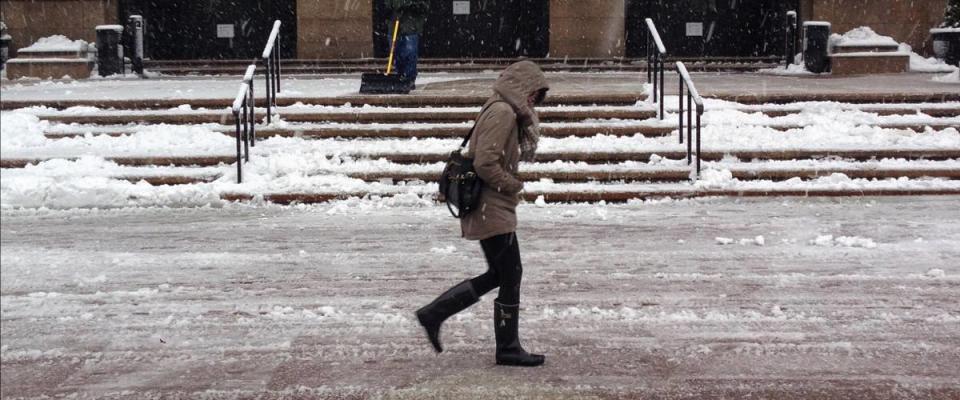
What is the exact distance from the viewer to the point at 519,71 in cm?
514

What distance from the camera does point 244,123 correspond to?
12.4 m

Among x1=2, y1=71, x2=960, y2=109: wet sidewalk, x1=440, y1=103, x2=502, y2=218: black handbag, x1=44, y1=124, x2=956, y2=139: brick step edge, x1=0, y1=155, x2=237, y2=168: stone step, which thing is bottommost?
x1=0, y1=155, x2=237, y2=168: stone step

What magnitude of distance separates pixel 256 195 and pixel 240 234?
1.73m

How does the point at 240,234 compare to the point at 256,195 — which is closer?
the point at 240,234

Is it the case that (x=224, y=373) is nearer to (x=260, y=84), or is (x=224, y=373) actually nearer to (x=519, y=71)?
(x=519, y=71)

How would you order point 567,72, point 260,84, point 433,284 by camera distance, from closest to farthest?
point 433,284 < point 260,84 < point 567,72

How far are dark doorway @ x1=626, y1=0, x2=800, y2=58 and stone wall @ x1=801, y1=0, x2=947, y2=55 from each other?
6.73 feet

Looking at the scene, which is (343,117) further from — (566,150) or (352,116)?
(566,150)

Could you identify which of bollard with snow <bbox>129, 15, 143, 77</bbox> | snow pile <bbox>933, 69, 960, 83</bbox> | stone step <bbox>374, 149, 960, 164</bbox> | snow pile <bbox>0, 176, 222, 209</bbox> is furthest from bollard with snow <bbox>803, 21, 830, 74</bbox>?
snow pile <bbox>0, 176, 222, 209</bbox>

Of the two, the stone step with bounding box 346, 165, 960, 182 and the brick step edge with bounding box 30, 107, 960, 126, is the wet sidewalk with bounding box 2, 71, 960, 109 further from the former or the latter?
the stone step with bounding box 346, 165, 960, 182

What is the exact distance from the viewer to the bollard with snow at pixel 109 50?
20.6 m

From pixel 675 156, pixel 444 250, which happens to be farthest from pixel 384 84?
Answer: pixel 444 250

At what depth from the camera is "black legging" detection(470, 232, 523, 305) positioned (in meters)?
5.24

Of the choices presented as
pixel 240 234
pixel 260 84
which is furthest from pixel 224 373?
pixel 260 84
